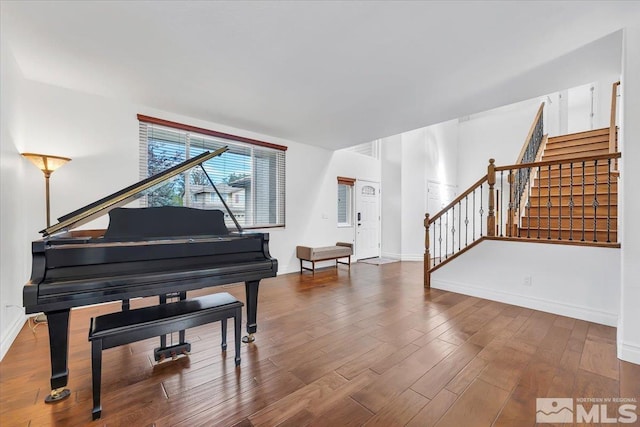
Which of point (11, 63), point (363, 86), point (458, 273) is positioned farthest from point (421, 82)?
point (11, 63)

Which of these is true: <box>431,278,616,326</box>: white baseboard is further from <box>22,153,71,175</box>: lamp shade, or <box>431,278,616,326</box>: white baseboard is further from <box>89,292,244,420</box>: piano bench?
<box>22,153,71,175</box>: lamp shade

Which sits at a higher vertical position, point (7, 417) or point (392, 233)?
point (392, 233)

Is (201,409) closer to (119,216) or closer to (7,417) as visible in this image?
(7,417)

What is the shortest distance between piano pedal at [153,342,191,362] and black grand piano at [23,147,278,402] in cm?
47

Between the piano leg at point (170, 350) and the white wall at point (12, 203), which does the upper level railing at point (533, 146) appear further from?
the white wall at point (12, 203)

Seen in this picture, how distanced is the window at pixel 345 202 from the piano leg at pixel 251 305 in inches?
172

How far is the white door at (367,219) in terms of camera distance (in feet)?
22.4

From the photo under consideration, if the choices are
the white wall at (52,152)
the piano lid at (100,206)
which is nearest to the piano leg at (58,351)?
the piano lid at (100,206)

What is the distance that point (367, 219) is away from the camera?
704 cm

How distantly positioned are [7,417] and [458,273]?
14.6 ft

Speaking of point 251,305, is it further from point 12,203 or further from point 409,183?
point 409,183

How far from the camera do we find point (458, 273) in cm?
391

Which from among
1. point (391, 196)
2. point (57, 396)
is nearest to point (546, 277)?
point (391, 196)

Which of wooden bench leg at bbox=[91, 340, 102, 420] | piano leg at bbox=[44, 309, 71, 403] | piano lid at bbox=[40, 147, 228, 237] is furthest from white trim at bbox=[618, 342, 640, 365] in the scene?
piano leg at bbox=[44, 309, 71, 403]
